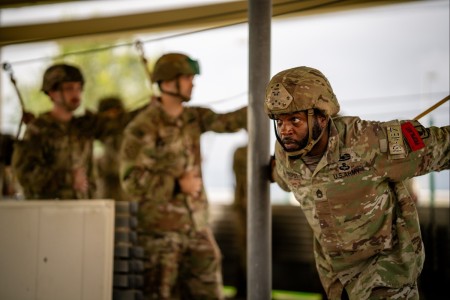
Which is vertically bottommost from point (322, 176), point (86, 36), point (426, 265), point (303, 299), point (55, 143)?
point (303, 299)

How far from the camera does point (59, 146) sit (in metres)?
6.37

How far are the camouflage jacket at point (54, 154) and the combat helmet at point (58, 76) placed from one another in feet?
1.03

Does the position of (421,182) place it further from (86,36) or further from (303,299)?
(86,36)

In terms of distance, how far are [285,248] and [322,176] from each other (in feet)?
A: 19.3

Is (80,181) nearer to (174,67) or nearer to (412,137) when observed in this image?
(174,67)

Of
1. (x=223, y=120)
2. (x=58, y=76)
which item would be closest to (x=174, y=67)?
(x=223, y=120)

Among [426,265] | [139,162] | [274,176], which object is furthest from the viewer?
[426,265]

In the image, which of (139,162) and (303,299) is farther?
(303,299)

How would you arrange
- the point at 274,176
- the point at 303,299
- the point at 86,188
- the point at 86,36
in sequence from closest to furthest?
the point at 274,176, the point at 86,188, the point at 86,36, the point at 303,299

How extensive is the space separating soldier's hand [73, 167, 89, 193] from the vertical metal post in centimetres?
243

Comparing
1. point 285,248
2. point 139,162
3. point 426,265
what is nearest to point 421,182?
point 426,265

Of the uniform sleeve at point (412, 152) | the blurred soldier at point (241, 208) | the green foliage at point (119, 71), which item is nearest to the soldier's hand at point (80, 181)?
the blurred soldier at point (241, 208)

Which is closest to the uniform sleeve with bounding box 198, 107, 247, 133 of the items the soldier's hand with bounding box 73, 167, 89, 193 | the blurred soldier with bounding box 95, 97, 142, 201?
the soldier's hand with bounding box 73, 167, 89, 193

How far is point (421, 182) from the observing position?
26.8 ft
